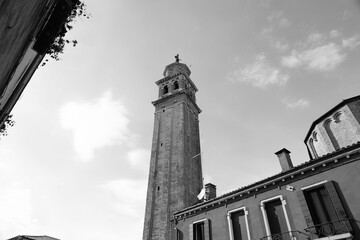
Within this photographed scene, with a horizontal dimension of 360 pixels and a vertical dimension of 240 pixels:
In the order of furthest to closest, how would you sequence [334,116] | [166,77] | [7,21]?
[166,77] < [334,116] < [7,21]

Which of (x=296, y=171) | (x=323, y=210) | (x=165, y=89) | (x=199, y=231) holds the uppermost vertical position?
(x=165, y=89)

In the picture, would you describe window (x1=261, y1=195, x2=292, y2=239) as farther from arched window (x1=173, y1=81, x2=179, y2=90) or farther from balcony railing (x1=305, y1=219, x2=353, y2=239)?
arched window (x1=173, y1=81, x2=179, y2=90)

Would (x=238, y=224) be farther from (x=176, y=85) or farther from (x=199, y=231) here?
(x=176, y=85)

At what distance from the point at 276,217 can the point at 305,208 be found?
1.45 meters

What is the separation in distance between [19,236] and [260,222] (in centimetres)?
2171

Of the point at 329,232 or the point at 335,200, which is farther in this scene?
the point at 335,200

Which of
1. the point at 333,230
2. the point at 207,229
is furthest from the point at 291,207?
the point at 207,229

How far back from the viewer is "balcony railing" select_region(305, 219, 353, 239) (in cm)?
891

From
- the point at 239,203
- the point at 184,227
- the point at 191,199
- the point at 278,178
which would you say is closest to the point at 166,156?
the point at 191,199

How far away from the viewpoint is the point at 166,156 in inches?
1021

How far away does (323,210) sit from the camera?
394 inches

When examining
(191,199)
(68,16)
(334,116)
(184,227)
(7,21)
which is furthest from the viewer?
(191,199)

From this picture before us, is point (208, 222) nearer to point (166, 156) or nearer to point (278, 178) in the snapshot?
point (278, 178)

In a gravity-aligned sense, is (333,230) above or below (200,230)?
below
